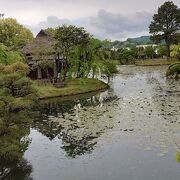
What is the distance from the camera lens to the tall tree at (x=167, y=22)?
85000mm

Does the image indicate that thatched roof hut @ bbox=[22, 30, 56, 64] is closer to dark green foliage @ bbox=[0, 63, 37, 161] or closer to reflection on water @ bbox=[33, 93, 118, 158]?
reflection on water @ bbox=[33, 93, 118, 158]

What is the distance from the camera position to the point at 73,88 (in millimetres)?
41688

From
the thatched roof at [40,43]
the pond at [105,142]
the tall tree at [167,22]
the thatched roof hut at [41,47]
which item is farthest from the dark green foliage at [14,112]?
the tall tree at [167,22]

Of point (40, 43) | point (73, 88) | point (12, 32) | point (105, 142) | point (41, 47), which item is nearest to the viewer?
point (105, 142)

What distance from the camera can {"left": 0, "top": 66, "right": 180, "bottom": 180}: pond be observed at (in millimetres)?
16375

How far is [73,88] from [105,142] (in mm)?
21483

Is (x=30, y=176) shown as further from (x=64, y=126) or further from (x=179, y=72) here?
(x=179, y=72)

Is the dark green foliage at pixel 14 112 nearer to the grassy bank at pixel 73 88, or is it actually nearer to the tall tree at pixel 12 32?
the grassy bank at pixel 73 88

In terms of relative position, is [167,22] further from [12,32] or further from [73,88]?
[73,88]

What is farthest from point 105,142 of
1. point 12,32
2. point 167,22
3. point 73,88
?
point 167,22

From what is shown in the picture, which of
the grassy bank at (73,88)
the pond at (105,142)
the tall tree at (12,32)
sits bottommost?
→ the pond at (105,142)

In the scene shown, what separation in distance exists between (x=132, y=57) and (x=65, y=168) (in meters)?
85.1

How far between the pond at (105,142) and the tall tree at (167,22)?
2169 inches

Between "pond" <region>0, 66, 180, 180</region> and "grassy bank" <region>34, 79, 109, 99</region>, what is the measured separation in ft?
20.0
